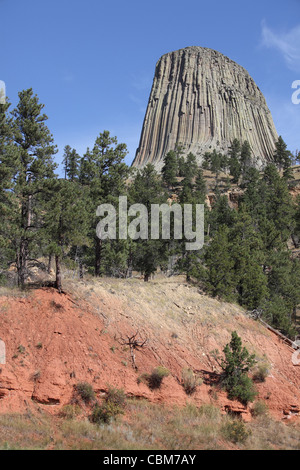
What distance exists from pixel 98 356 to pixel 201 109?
132887 millimetres

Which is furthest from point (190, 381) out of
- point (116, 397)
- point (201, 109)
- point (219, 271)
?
point (201, 109)

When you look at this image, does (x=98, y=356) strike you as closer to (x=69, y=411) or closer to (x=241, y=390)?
(x=69, y=411)

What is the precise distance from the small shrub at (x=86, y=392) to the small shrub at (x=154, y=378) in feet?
9.12

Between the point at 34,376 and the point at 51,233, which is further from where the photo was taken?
the point at 51,233

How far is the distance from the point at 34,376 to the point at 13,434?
308cm

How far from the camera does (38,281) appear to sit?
822 inches

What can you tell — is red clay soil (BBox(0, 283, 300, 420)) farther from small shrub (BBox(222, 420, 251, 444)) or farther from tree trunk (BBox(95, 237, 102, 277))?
tree trunk (BBox(95, 237, 102, 277))

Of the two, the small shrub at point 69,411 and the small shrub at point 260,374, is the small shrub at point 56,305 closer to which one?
the small shrub at point 69,411

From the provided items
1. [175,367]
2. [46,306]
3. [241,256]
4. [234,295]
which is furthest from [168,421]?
[241,256]

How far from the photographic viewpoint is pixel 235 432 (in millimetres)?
14875

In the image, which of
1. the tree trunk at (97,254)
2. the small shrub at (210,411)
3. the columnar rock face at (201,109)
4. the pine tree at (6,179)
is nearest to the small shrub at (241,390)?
the small shrub at (210,411)

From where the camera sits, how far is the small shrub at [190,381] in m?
17.9
